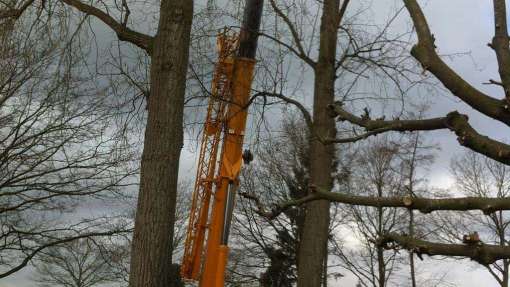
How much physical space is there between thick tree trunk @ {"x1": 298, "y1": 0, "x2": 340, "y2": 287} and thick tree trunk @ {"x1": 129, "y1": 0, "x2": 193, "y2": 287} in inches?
90.1

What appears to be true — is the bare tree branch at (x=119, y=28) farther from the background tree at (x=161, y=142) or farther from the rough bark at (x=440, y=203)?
the rough bark at (x=440, y=203)

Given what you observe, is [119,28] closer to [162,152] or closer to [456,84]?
[162,152]

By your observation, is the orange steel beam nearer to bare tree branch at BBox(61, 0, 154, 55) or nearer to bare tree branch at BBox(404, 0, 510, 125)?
bare tree branch at BBox(61, 0, 154, 55)

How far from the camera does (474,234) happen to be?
228cm

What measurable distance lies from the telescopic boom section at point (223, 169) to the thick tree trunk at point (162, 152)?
3.01 m

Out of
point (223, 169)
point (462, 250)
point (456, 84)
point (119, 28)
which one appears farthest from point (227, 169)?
point (462, 250)

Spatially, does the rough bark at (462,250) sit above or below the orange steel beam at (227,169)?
below

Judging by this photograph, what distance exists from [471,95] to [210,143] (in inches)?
337

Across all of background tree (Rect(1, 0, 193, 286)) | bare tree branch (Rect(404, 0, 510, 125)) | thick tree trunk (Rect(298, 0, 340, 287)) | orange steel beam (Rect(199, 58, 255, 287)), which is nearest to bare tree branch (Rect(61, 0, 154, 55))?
background tree (Rect(1, 0, 193, 286))

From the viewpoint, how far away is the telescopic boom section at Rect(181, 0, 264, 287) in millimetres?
9691

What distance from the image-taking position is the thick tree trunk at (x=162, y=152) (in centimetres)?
558

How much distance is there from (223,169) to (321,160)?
101 inches

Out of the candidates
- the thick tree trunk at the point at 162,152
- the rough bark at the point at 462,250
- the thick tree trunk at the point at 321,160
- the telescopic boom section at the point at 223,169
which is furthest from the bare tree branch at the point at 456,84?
the telescopic boom section at the point at 223,169

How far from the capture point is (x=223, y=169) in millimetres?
10391
